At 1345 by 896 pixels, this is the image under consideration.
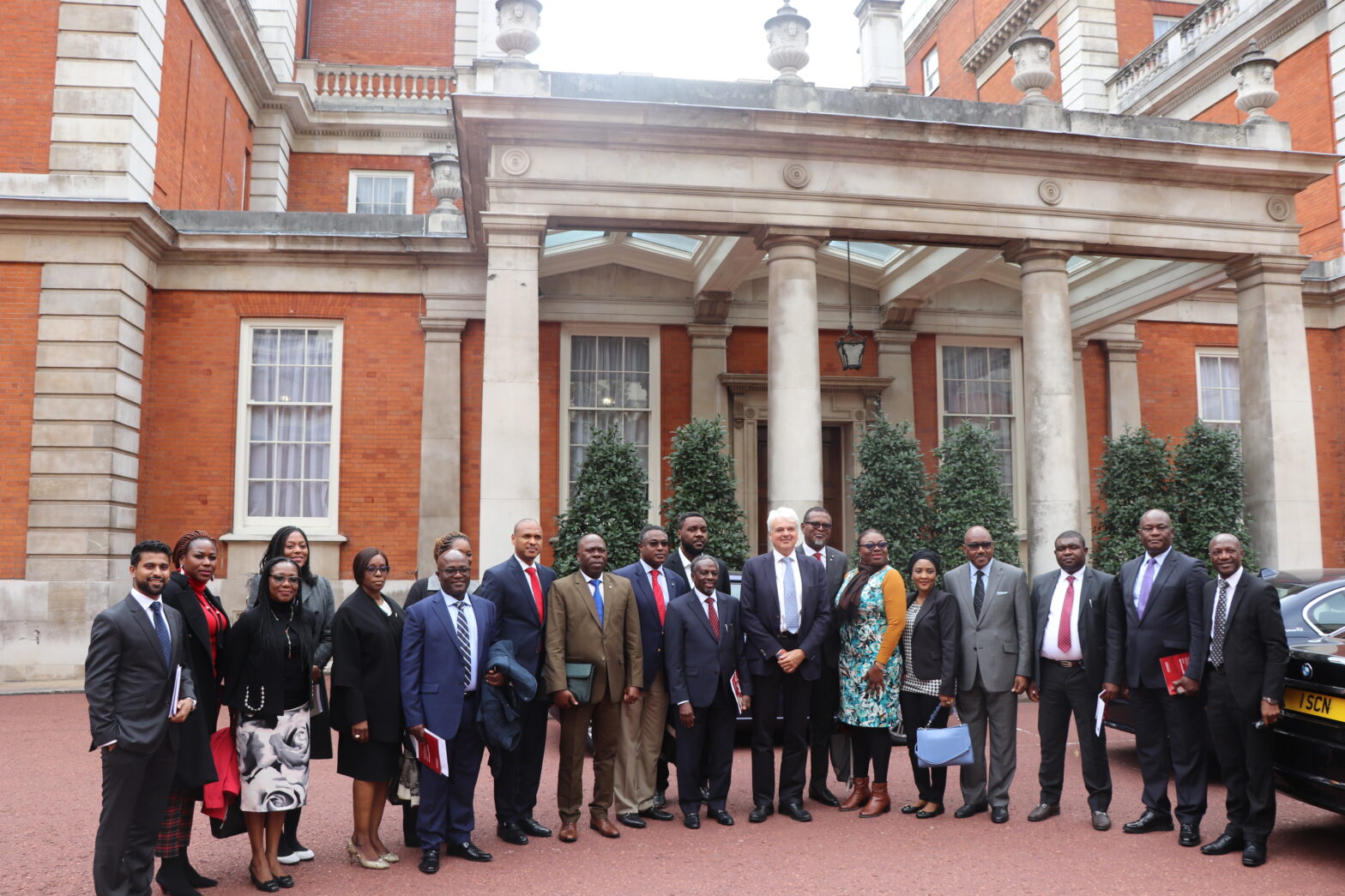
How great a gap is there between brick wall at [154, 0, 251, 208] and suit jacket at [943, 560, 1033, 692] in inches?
496

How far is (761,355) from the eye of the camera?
1558 centimetres

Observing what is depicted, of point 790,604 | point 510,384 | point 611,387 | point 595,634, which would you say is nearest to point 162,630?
point 595,634

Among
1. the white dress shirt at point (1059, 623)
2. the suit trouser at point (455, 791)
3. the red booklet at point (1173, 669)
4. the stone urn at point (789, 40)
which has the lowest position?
the suit trouser at point (455, 791)

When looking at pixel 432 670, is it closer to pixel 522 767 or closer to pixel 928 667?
pixel 522 767

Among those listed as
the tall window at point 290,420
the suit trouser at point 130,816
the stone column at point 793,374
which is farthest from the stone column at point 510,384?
the suit trouser at point 130,816

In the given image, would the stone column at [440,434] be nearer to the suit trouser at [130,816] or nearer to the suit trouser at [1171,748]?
the suit trouser at [130,816]

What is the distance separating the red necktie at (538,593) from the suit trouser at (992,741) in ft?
9.14

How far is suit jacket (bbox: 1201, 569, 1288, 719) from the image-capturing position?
5367mm

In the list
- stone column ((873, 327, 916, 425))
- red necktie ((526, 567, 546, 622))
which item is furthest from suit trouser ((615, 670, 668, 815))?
stone column ((873, 327, 916, 425))

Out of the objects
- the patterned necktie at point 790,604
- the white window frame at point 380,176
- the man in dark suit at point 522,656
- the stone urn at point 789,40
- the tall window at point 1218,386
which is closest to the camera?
the man in dark suit at point 522,656

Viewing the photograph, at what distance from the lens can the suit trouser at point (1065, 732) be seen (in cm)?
615

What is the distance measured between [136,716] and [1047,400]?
9950 mm

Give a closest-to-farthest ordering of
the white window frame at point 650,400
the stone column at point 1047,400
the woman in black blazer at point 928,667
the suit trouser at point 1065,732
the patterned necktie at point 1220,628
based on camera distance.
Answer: the patterned necktie at point 1220,628 < the suit trouser at point 1065,732 < the woman in black blazer at point 928,667 < the stone column at point 1047,400 < the white window frame at point 650,400

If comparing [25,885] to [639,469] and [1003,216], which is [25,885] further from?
[1003,216]
